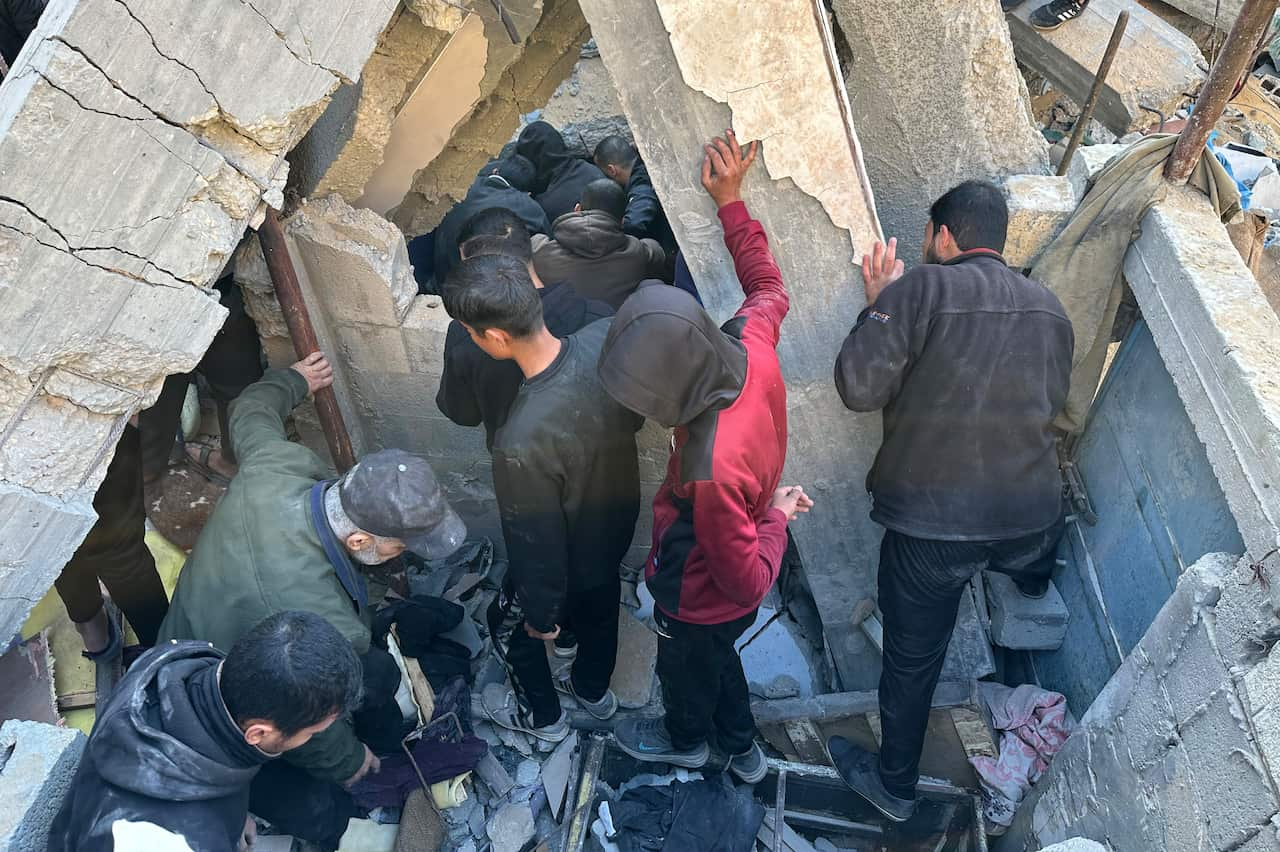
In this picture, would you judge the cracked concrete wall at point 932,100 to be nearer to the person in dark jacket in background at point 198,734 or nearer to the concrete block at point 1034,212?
the concrete block at point 1034,212

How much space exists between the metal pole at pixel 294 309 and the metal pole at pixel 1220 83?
3.51m

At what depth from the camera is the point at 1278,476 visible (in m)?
2.31

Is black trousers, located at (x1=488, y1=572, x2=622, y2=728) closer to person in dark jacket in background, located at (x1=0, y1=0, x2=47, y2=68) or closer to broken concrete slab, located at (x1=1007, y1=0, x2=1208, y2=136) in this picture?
person in dark jacket in background, located at (x1=0, y1=0, x2=47, y2=68)

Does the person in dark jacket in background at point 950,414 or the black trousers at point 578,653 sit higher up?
the person in dark jacket in background at point 950,414

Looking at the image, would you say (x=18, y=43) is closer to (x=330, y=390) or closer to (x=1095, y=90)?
(x=330, y=390)

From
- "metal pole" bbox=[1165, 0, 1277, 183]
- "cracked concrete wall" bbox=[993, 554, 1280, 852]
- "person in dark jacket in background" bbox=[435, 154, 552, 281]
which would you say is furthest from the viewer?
"person in dark jacket in background" bbox=[435, 154, 552, 281]

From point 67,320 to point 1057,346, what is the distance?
10.2ft

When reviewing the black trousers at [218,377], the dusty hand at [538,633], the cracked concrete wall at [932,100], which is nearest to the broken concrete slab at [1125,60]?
the cracked concrete wall at [932,100]

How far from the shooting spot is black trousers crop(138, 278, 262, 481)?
12.6ft

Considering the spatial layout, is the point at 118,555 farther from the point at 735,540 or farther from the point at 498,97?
the point at 498,97

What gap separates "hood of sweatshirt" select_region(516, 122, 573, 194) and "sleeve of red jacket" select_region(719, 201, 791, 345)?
3.39 meters

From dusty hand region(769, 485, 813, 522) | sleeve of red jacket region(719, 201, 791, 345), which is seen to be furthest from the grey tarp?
dusty hand region(769, 485, 813, 522)

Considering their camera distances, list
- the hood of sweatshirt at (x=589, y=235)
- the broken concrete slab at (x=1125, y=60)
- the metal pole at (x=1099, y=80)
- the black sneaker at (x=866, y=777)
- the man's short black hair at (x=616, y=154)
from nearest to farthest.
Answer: the black sneaker at (x=866, y=777) → the hood of sweatshirt at (x=589, y=235) → the metal pole at (x=1099, y=80) → the man's short black hair at (x=616, y=154) → the broken concrete slab at (x=1125, y=60)

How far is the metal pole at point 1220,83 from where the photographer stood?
2.78 meters
